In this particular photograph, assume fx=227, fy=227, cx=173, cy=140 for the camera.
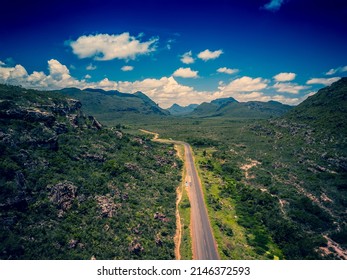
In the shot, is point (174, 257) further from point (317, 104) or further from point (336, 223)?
point (317, 104)

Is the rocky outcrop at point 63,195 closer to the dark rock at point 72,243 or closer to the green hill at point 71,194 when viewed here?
the green hill at point 71,194

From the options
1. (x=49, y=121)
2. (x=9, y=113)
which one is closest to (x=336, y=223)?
(x=49, y=121)

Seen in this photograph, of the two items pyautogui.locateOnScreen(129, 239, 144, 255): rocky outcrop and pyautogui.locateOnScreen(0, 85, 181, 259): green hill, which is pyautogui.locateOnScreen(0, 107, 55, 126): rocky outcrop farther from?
pyautogui.locateOnScreen(129, 239, 144, 255): rocky outcrop

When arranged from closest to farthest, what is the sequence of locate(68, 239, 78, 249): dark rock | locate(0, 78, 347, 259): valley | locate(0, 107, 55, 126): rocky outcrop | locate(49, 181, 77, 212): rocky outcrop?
1. locate(68, 239, 78, 249): dark rock
2. locate(0, 78, 347, 259): valley
3. locate(49, 181, 77, 212): rocky outcrop
4. locate(0, 107, 55, 126): rocky outcrop

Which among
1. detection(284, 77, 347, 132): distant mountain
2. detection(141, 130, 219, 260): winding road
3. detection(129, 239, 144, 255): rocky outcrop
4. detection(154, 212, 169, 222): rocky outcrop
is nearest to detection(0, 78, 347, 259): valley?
detection(129, 239, 144, 255): rocky outcrop

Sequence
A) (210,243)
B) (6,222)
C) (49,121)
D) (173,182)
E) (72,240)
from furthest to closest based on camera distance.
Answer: (173,182), (49,121), (210,243), (72,240), (6,222)
